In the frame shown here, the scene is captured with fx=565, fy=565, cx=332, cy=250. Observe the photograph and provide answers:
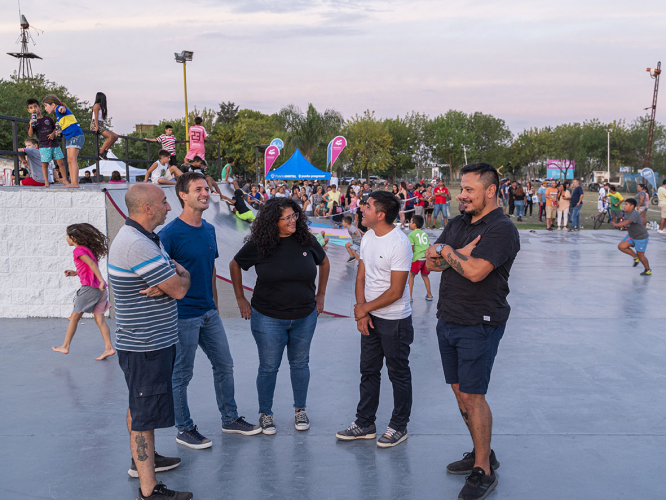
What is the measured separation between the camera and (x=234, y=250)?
9461 millimetres

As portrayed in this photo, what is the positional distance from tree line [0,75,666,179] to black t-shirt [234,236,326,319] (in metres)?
54.8

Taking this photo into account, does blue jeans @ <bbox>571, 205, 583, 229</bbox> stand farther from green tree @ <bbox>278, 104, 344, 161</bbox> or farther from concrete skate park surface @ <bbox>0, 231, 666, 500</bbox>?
green tree @ <bbox>278, 104, 344, 161</bbox>

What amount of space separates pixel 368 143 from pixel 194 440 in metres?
62.5

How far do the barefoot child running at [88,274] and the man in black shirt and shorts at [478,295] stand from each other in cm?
362

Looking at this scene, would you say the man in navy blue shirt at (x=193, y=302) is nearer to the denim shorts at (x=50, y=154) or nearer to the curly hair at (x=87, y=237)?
the curly hair at (x=87, y=237)

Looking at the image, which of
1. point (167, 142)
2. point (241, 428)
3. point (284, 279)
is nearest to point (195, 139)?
point (167, 142)

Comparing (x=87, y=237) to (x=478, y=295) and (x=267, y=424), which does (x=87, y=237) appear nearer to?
(x=267, y=424)

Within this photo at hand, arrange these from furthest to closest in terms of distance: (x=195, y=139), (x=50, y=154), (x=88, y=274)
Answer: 1. (x=195, y=139)
2. (x=50, y=154)
3. (x=88, y=274)

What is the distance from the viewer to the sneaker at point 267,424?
4.05 m

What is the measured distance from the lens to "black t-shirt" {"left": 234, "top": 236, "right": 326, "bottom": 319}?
3.94 metres

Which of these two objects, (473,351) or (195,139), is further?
(195,139)

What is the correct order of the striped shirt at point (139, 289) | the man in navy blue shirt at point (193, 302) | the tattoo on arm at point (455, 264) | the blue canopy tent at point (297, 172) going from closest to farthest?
the striped shirt at point (139, 289) → the tattoo on arm at point (455, 264) → the man in navy blue shirt at point (193, 302) → the blue canopy tent at point (297, 172)

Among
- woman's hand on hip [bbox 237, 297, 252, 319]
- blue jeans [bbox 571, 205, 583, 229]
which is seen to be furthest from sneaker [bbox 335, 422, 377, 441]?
blue jeans [bbox 571, 205, 583, 229]

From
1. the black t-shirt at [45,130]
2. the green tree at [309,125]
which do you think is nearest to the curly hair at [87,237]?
the black t-shirt at [45,130]
